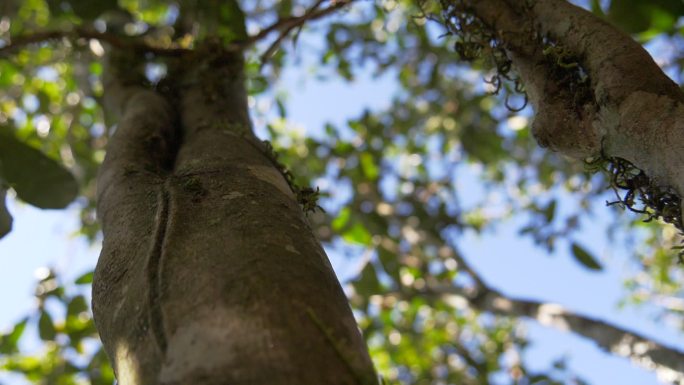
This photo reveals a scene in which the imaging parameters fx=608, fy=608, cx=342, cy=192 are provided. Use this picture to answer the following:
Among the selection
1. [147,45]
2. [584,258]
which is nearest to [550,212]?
[584,258]

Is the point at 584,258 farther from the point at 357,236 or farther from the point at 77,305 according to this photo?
the point at 77,305

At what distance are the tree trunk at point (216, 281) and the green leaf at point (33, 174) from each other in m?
0.74

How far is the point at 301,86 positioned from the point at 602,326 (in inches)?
188

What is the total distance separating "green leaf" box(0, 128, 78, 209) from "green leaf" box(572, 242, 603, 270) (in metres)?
2.94

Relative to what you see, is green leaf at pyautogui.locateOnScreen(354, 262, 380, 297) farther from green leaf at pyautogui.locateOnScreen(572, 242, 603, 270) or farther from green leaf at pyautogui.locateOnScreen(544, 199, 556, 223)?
green leaf at pyautogui.locateOnScreen(572, 242, 603, 270)

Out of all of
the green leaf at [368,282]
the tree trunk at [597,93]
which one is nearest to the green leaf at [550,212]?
the green leaf at [368,282]

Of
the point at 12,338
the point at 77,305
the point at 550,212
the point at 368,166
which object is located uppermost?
the point at 368,166

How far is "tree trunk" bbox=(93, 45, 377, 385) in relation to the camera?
1.00 meters

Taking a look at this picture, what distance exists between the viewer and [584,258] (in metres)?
3.78

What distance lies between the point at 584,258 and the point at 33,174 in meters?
3.10

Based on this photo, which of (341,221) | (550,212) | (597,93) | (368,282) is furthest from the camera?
(341,221)

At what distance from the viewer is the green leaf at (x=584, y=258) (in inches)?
146

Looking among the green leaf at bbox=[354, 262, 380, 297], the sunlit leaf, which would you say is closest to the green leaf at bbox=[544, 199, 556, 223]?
A: the green leaf at bbox=[354, 262, 380, 297]

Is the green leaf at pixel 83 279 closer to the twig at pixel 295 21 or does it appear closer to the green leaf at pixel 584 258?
the twig at pixel 295 21
